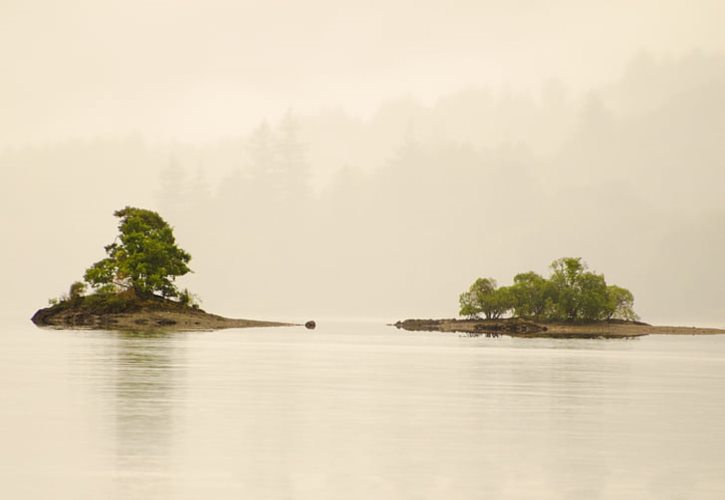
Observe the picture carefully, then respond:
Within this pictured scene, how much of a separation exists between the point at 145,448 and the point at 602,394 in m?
22.8

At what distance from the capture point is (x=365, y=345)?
9575 centimetres

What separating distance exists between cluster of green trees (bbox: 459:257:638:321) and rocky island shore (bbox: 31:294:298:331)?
1504 inches

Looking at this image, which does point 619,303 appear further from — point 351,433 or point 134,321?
point 351,433

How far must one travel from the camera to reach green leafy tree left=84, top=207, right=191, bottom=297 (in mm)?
123812

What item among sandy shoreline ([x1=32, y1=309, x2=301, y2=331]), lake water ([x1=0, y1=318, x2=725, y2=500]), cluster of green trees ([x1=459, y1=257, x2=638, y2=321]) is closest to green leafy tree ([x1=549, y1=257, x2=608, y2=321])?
cluster of green trees ([x1=459, y1=257, x2=638, y2=321])

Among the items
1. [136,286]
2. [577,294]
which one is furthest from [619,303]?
[136,286]

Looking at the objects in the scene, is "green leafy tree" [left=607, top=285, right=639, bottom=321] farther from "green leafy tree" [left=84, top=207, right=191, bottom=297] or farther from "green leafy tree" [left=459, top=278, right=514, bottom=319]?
"green leafy tree" [left=84, top=207, right=191, bottom=297]

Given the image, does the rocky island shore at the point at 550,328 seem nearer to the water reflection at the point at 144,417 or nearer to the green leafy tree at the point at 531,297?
the green leafy tree at the point at 531,297

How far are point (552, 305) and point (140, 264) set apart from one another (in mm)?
55071

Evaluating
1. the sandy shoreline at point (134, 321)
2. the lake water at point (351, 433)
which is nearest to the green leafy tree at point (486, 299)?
the sandy shoreline at point (134, 321)

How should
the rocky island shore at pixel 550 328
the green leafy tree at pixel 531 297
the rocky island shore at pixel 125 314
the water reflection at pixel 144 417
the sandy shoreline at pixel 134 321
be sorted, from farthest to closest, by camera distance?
1. the green leafy tree at pixel 531 297
2. the rocky island shore at pixel 550 328
3. the rocky island shore at pixel 125 314
4. the sandy shoreline at pixel 134 321
5. the water reflection at pixel 144 417

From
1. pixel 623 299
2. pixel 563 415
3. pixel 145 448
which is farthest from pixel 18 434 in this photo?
pixel 623 299

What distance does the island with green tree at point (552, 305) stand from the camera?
477ft

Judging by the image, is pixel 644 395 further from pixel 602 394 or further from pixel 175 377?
pixel 175 377
